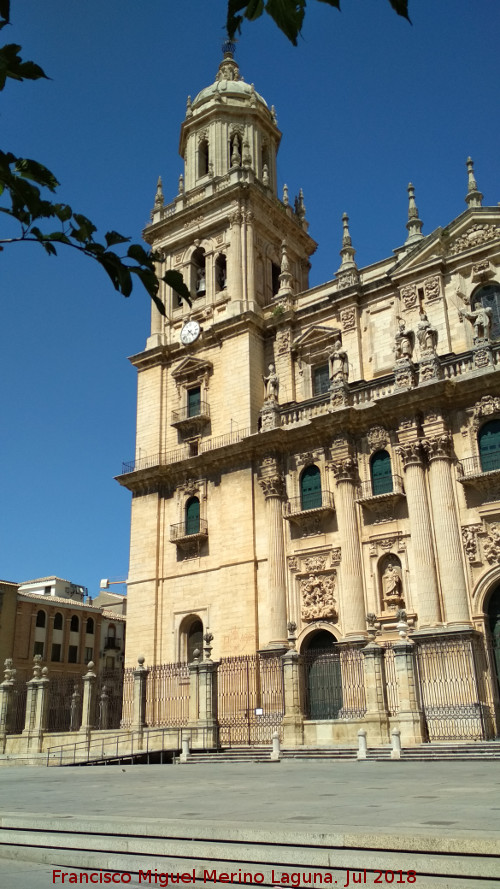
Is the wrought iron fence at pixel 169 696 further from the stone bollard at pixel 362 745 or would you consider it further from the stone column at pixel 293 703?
the stone bollard at pixel 362 745

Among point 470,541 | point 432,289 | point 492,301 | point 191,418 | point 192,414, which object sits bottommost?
point 470,541

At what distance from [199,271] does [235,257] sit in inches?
111

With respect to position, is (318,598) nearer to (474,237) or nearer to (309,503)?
(309,503)

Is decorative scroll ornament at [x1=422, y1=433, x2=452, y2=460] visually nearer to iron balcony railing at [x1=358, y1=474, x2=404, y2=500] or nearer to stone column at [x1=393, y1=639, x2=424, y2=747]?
iron balcony railing at [x1=358, y1=474, x2=404, y2=500]

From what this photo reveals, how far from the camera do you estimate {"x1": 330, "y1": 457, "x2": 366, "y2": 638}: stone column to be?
77.2ft

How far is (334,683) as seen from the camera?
23.5 metres

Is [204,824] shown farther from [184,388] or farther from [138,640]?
[184,388]

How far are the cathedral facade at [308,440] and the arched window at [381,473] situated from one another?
5 centimetres

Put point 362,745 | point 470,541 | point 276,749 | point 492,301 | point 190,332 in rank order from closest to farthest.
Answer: point 362,745 → point 276,749 → point 470,541 → point 492,301 → point 190,332

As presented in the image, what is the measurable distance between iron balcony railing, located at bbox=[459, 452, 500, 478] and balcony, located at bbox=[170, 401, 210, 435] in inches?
404

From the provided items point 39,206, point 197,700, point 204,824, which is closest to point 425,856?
point 204,824

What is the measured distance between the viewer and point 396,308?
26.9m

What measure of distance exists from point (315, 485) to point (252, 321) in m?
7.00

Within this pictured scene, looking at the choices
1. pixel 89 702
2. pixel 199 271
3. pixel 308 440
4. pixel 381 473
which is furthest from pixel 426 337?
pixel 89 702
